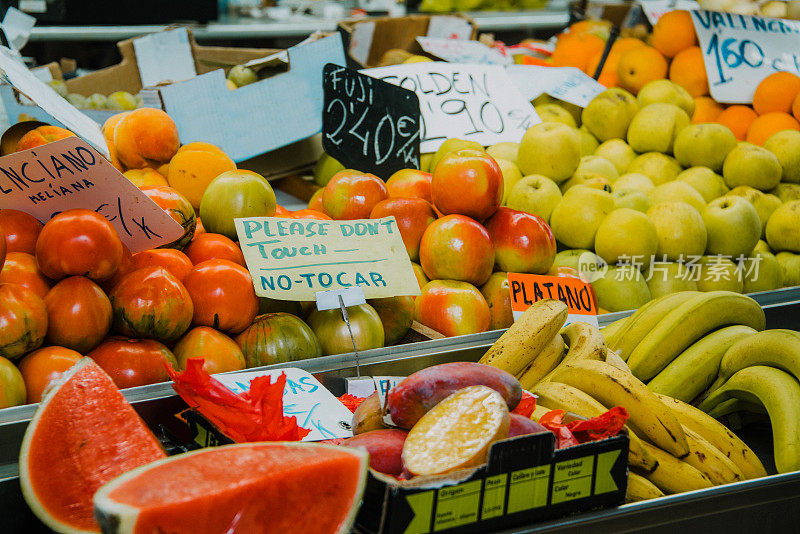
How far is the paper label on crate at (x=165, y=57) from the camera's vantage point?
3.30 meters

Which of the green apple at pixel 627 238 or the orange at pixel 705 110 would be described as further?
the orange at pixel 705 110

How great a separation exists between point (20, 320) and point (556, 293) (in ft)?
4.06

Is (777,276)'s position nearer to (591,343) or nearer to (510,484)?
(591,343)

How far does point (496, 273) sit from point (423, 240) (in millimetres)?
224

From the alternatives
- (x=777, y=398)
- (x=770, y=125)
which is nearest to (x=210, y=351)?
(x=777, y=398)

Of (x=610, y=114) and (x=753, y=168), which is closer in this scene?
(x=753, y=168)

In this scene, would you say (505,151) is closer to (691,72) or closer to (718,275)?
(718,275)

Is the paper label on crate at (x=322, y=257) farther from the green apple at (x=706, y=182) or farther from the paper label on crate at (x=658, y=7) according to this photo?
the paper label on crate at (x=658, y=7)

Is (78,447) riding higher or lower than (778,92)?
lower

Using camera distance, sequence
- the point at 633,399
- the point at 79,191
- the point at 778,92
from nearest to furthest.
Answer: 1. the point at 633,399
2. the point at 79,191
3. the point at 778,92

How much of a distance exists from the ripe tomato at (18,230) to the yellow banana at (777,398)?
144 centimetres

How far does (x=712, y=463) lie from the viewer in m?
1.24

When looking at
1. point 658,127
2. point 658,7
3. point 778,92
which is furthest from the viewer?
point 658,7

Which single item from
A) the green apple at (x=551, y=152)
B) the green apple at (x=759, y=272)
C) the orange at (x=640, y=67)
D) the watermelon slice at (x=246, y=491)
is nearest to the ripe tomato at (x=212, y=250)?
the watermelon slice at (x=246, y=491)
